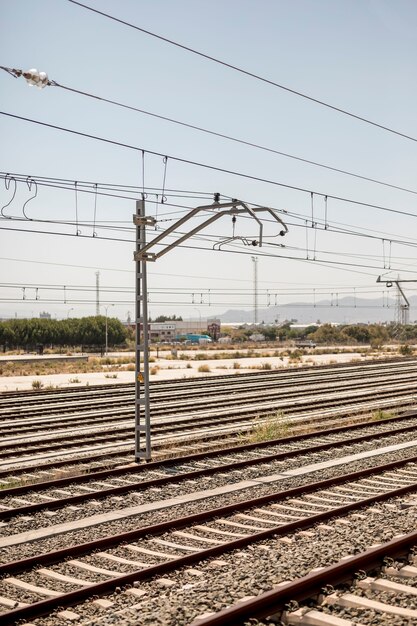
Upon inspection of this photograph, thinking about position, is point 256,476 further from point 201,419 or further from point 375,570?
point 201,419

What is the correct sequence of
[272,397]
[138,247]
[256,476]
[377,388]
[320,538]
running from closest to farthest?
[320,538] → [256,476] → [138,247] → [272,397] → [377,388]

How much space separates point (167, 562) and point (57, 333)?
10472 cm

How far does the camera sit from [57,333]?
362ft

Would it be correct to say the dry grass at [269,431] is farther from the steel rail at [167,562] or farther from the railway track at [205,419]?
the steel rail at [167,562]

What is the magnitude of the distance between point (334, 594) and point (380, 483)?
6200mm

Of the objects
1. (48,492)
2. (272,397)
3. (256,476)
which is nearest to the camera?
(48,492)

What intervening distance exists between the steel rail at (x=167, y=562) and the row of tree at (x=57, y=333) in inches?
3905

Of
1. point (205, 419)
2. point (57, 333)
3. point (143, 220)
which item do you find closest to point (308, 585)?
point (143, 220)

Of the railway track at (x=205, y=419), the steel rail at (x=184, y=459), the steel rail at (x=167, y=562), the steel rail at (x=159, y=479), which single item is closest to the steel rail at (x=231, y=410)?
the railway track at (x=205, y=419)

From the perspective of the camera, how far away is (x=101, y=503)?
11.9m

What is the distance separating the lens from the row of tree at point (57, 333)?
108625 millimetres

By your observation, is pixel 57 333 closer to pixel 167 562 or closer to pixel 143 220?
pixel 143 220

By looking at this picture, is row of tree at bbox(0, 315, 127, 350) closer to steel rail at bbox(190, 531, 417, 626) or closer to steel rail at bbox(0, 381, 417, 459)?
steel rail at bbox(0, 381, 417, 459)

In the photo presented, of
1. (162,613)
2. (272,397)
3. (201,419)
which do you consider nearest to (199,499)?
(162,613)
